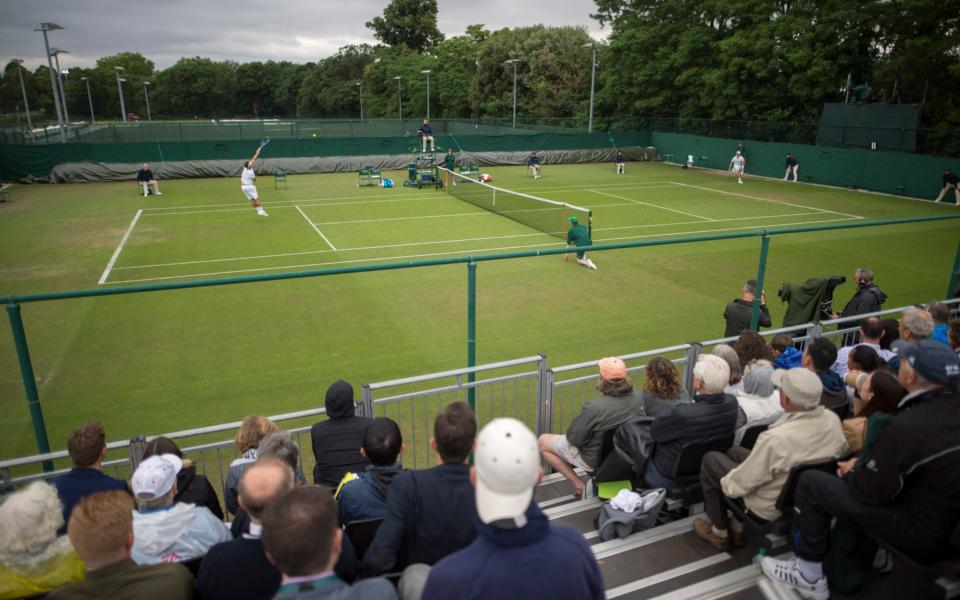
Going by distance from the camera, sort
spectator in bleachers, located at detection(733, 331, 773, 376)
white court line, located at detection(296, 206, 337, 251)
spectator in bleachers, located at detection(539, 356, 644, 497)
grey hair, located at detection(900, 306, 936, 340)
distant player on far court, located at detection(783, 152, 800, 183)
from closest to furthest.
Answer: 1. spectator in bleachers, located at detection(539, 356, 644, 497)
2. grey hair, located at detection(900, 306, 936, 340)
3. spectator in bleachers, located at detection(733, 331, 773, 376)
4. white court line, located at detection(296, 206, 337, 251)
5. distant player on far court, located at detection(783, 152, 800, 183)

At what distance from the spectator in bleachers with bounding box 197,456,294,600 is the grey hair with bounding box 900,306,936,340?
6.32 metres

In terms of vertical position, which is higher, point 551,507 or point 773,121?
point 773,121

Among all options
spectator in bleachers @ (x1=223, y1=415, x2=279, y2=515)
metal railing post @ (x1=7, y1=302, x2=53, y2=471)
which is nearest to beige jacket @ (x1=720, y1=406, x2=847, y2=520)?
spectator in bleachers @ (x1=223, y1=415, x2=279, y2=515)

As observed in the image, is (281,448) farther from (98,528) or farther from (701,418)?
(701,418)

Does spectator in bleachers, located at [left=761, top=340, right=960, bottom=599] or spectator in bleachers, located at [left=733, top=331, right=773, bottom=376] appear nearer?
spectator in bleachers, located at [left=761, top=340, right=960, bottom=599]

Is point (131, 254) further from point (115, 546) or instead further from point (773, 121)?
point (773, 121)

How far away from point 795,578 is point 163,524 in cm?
407

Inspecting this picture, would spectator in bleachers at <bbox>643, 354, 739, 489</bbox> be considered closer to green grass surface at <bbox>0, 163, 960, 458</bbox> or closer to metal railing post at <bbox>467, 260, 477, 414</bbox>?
metal railing post at <bbox>467, 260, 477, 414</bbox>

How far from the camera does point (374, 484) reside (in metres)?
4.40

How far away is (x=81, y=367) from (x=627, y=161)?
1593 inches

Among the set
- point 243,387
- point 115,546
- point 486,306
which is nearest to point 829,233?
point 486,306

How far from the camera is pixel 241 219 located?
2364 centimetres

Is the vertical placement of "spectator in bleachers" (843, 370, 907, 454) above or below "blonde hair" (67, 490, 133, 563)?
below

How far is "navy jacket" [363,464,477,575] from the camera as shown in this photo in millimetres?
3559
